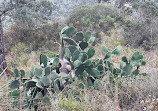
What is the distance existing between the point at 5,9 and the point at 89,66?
645cm

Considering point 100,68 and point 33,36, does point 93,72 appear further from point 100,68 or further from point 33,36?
point 33,36

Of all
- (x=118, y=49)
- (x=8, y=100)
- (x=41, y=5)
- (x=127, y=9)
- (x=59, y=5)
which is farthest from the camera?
(x=59, y=5)

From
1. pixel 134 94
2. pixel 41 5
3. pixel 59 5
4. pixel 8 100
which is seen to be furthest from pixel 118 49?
pixel 59 5

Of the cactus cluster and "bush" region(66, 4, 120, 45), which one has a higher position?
the cactus cluster

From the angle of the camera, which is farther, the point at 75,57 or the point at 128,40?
the point at 128,40

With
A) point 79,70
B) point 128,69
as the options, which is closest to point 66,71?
point 79,70

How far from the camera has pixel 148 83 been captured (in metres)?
2.41

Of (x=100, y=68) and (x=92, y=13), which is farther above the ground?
(x=100, y=68)

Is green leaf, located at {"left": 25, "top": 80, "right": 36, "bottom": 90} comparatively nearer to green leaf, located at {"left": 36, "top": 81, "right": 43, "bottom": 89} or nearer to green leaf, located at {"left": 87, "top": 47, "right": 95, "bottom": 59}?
green leaf, located at {"left": 36, "top": 81, "right": 43, "bottom": 89}

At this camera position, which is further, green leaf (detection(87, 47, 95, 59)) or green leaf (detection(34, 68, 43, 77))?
green leaf (detection(87, 47, 95, 59))

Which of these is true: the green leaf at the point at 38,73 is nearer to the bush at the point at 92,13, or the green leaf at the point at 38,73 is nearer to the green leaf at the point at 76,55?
the green leaf at the point at 76,55

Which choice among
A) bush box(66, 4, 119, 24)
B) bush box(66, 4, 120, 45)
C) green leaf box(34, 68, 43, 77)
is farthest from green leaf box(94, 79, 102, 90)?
bush box(66, 4, 119, 24)

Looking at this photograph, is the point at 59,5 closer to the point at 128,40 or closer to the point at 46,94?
the point at 128,40

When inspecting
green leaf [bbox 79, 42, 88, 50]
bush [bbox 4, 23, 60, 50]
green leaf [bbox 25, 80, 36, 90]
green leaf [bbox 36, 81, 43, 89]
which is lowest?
bush [bbox 4, 23, 60, 50]
